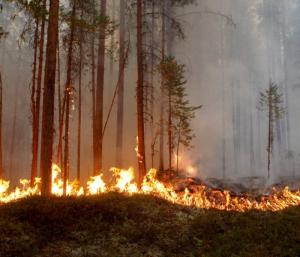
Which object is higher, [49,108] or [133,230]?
[49,108]

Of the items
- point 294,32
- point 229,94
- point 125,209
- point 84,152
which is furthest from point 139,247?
point 294,32

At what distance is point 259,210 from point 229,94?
133 ft

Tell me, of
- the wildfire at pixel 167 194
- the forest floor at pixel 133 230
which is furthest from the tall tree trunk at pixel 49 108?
the forest floor at pixel 133 230

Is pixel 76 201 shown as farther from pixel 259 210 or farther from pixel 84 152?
pixel 84 152

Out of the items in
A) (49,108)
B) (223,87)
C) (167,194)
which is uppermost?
(223,87)

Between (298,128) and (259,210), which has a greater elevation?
(298,128)

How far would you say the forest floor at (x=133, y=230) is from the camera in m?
7.39

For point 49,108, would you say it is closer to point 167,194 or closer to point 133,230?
point 133,230

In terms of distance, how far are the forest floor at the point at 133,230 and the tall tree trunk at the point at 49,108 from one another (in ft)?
3.45

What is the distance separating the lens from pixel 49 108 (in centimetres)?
1042

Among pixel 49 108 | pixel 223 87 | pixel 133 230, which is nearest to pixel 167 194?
pixel 133 230

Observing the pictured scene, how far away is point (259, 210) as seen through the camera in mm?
10281

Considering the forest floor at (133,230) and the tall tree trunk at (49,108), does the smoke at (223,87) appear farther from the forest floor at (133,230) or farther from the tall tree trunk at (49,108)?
the forest floor at (133,230)

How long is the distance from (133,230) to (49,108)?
13.5 ft
